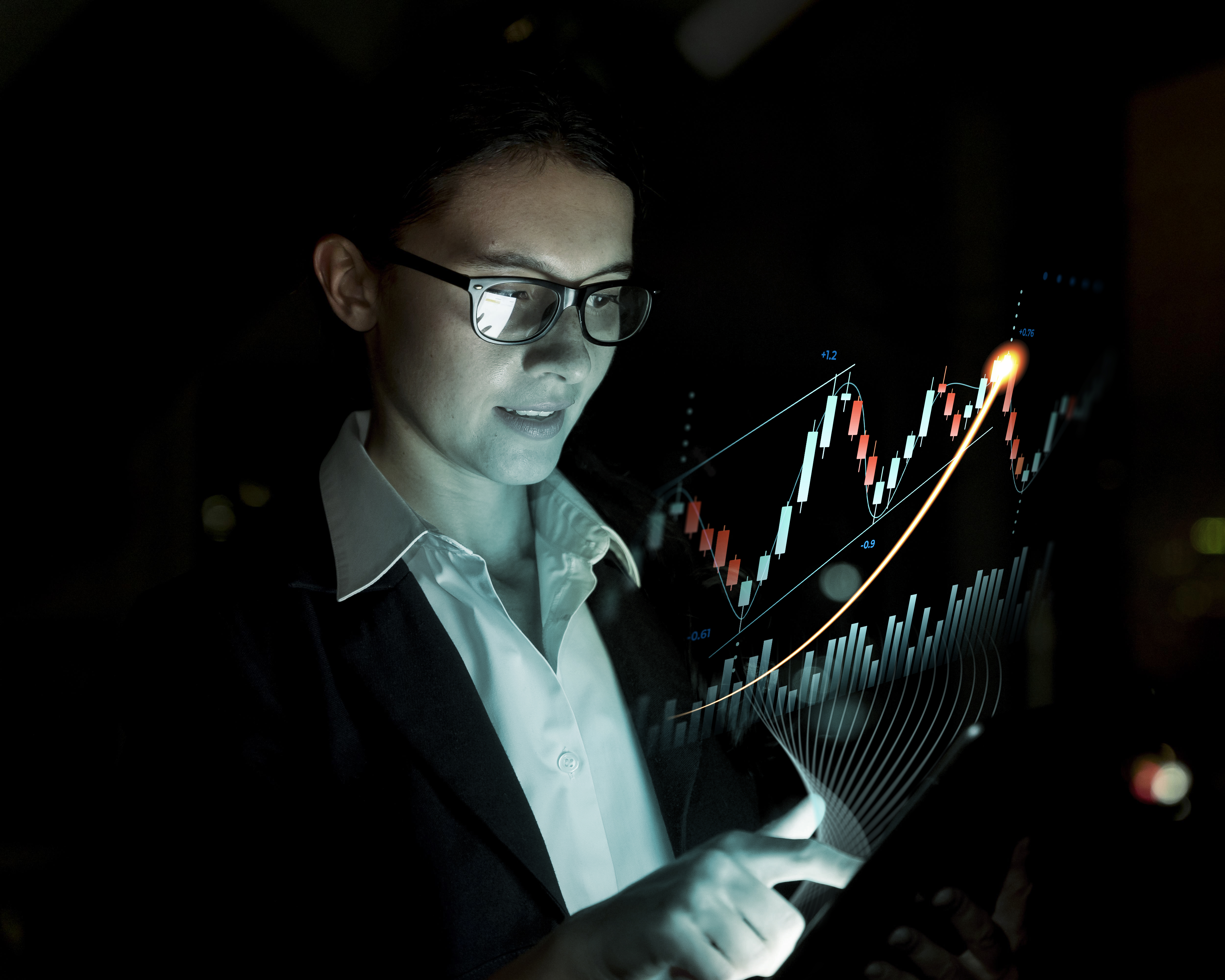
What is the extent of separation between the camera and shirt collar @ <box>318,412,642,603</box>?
69cm

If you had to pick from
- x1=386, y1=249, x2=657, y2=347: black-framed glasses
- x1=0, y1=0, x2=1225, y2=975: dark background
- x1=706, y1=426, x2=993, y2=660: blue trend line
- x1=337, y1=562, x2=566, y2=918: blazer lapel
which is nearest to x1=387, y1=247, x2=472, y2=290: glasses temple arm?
x1=386, y1=249, x2=657, y2=347: black-framed glasses

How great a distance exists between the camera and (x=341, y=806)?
0.62 metres

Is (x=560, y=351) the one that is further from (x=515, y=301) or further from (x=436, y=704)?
(x=436, y=704)

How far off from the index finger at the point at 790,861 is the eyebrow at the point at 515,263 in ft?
1.38

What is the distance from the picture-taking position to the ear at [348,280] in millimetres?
672

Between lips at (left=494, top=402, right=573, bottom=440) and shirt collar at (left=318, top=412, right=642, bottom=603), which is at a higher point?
lips at (left=494, top=402, right=573, bottom=440)

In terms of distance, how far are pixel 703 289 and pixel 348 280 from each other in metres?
0.31

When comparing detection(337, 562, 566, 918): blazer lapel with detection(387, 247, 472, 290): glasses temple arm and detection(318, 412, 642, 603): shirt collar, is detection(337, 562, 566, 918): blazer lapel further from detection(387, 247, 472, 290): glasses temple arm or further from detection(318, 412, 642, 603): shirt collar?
detection(387, 247, 472, 290): glasses temple arm

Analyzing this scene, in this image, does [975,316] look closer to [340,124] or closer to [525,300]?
[525,300]

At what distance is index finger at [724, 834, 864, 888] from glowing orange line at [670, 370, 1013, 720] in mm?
163

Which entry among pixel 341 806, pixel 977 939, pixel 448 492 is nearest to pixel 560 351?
pixel 448 492

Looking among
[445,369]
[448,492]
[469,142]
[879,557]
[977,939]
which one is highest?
[469,142]

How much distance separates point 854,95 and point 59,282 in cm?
74

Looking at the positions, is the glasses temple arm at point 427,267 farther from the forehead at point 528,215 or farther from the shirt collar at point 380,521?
the shirt collar at point 380,521
